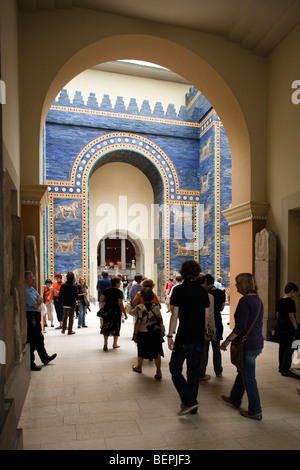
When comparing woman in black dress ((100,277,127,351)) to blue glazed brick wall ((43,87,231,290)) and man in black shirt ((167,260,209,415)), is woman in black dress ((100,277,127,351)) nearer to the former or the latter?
man in black shirt ((167,260,209,415))

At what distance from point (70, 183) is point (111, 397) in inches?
550

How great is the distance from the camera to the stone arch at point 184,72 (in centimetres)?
779

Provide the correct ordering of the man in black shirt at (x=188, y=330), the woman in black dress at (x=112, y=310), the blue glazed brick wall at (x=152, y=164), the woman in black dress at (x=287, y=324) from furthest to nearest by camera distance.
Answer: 1. the blue glazed brick wall at (x=152, y=164)
2. the woman in black dress at (x=112, y=310)
3. the woman in black dress at (x=287, y=324)
4. the man in black shirt at (x=188, y=330)

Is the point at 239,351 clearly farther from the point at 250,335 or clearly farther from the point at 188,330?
the point at 188,330

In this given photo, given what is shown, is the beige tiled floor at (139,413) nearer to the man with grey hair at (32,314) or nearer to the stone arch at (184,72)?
the man with grey hair at (32,314)

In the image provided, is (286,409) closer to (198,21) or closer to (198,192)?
(198,21)

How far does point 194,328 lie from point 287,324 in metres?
2.15

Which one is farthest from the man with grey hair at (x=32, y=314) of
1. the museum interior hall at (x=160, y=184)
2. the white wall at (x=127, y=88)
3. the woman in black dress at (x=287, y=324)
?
the white wall at (x=127, y=88)

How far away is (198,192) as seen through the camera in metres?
18.9

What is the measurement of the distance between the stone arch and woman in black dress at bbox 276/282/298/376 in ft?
12.9

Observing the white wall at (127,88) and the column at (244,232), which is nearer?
the column at (244,232)

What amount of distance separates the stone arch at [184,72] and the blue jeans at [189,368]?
571cm

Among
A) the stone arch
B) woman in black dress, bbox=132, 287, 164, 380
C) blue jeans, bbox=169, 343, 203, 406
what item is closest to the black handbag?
blue jeans, bbox=169, 343, 203, 406

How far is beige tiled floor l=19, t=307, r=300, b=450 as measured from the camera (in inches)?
128
